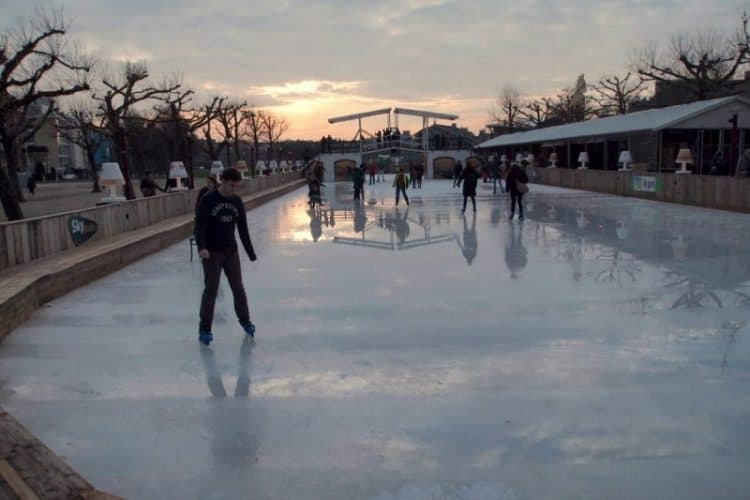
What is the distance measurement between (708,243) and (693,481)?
30.6 ft

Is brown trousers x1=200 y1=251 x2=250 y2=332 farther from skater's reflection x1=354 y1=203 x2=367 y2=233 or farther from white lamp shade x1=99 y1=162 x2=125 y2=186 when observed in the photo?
skater's reflection x1=354 y1=203 x2=367 y2=233

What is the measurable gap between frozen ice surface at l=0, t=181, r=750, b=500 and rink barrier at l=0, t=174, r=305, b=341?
0.74 feet

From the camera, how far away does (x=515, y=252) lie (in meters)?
10.9

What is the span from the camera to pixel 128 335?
621 centimetres

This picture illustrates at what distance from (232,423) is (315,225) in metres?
12.4

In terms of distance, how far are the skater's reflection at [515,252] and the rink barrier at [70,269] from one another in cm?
553

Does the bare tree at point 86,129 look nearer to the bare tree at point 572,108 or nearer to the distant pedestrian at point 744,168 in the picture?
the distant pedestrian at point 744,168

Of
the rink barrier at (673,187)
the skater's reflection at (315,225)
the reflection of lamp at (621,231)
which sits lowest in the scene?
the reflection of lamp at (621,231)

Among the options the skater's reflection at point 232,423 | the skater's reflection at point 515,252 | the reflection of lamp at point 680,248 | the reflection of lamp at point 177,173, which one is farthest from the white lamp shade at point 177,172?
the skater's reflection at point 232,423

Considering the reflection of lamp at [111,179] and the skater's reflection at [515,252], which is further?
the reflection of lamp at [111,179]

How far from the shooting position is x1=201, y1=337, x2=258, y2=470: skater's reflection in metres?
3.61

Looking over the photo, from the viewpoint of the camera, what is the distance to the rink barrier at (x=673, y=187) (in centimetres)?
1697

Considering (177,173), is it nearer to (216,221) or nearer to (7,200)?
(7,200)

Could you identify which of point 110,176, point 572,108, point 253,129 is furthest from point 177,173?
point 572,108
